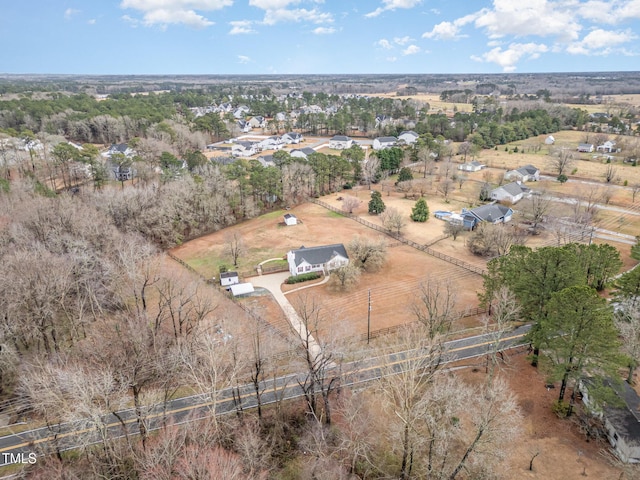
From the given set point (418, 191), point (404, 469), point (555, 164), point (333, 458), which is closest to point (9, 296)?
point (333, 458)

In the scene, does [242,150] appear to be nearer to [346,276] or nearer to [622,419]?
[346,276]

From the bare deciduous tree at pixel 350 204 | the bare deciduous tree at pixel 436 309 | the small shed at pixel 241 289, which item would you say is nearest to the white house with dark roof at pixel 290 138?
the bare deciduous tree at pixel 350 204

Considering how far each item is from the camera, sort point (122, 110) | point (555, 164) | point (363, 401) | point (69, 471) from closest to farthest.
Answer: point (69, 471)
point (363, 401)
point (555, 164)
point (122, 110)

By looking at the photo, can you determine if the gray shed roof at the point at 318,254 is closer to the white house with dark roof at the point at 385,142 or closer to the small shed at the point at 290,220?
the small shed at the point at 290,220

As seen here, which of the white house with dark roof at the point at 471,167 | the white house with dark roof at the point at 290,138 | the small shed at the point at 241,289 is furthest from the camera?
the white house with dark roof at the point at 290,138

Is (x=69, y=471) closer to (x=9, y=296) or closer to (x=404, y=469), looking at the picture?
(x=9, y=296)
